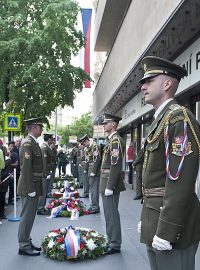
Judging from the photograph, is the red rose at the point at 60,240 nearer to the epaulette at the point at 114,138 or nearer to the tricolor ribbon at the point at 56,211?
the epaulette at the point at 114,138

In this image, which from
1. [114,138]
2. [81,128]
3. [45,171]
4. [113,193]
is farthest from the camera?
[81,128]

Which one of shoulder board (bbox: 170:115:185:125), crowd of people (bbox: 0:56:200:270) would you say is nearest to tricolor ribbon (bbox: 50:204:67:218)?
crowd of people (bbox: 0:56:200:270)

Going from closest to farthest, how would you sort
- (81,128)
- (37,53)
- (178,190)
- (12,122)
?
(178,190)
(12,122)
(37,53)
(81,128)

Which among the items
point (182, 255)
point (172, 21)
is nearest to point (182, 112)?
point (182, 255)

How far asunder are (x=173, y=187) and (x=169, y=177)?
69mm

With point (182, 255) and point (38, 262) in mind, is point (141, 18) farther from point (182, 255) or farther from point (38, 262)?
point (182, 255)

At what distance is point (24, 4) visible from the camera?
18547 mm

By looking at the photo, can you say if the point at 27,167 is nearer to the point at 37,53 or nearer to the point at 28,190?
the point at 28,190

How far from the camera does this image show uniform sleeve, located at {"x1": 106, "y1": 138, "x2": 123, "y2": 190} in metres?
6.03

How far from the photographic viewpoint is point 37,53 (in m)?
17.6

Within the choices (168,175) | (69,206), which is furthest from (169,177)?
(69,206)

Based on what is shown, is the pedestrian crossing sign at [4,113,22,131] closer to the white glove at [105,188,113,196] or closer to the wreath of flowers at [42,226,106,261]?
the wreath of flowers at [42,226,106,261]

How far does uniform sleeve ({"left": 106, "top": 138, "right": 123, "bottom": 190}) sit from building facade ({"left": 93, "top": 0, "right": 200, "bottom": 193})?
6.68ft

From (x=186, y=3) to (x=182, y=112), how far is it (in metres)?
3.65
